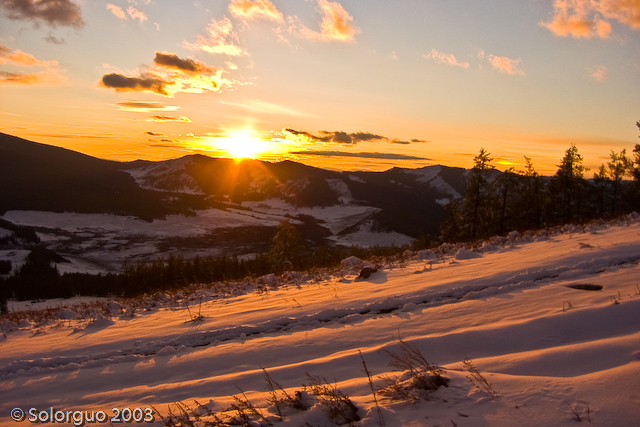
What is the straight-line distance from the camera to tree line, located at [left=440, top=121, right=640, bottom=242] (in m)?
35.8

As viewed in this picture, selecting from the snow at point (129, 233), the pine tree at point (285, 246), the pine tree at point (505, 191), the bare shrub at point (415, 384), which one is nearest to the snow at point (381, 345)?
the bare shrub at point (415, 384)

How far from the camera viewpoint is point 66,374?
6.28 meters

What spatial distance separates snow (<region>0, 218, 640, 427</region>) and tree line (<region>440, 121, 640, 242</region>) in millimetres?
25926

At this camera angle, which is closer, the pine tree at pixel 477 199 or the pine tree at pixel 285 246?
the pine tree at pixel 477 199

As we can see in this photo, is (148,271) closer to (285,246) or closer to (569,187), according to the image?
(285,246)

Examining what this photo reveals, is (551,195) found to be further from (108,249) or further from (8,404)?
(108,249)

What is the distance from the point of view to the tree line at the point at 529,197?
35812 millimetres

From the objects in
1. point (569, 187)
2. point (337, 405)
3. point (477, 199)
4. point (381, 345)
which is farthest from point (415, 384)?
point (569, 187)

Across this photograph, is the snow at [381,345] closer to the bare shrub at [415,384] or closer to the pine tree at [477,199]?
the bare shrub at [415,384]

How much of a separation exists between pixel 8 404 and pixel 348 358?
4.86m

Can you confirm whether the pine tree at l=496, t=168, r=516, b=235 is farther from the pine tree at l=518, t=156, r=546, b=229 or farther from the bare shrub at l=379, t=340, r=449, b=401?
the bare shrub at l=379, t=340, r=449, b=401

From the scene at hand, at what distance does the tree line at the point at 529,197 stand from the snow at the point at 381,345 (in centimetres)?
2593

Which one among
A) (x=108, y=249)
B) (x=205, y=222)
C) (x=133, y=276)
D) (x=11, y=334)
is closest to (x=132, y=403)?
(x=11, y=334)

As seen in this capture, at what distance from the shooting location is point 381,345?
6.00m
